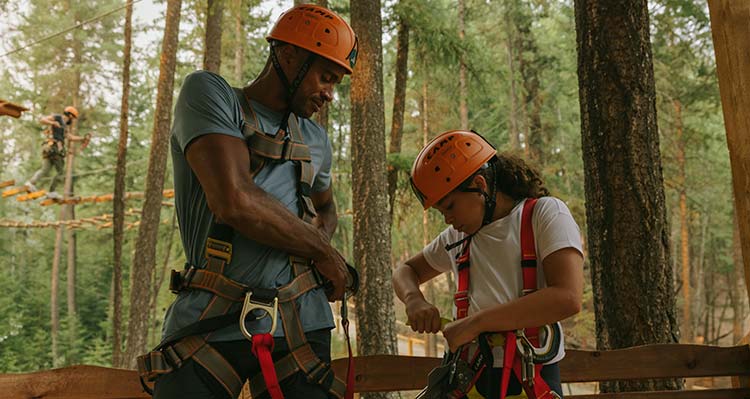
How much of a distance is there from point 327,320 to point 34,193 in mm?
15307

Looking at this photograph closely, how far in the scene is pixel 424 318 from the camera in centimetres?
231

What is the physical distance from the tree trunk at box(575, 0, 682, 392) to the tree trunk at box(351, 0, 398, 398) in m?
4.65

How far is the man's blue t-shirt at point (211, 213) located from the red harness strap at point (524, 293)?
1.68ft

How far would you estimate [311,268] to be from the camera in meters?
2.04

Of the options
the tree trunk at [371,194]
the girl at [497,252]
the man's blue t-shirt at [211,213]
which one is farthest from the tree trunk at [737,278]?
the man's blue t-shirt at [211,213]

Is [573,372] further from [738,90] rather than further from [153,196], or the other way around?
[153,196]

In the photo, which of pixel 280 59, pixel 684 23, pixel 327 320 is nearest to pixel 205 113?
pixel 280 59

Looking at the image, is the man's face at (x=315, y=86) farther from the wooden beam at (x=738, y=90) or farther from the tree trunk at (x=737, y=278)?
the tree trunk at (x=737, y=278)

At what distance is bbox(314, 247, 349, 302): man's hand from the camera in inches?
79.1

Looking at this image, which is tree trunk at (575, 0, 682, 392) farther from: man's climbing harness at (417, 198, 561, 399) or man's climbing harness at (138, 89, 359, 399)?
man's climbing harness at (138, 89, 359, 399)

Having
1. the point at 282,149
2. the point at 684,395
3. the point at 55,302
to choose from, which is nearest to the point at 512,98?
the point at 684,395

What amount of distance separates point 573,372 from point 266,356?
1.90 m

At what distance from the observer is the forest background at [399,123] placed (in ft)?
47.2

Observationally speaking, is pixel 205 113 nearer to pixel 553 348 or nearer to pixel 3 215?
pixel 553 348
